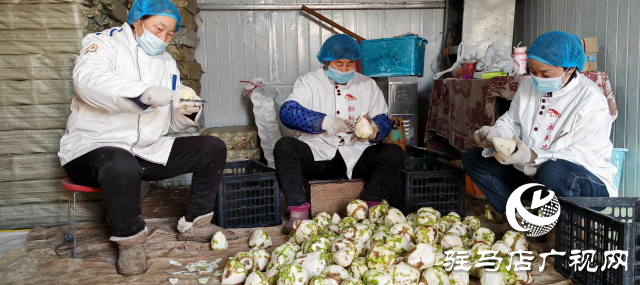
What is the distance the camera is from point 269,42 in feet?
17.2

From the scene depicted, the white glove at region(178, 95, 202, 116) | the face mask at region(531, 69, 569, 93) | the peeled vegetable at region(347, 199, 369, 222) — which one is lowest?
the peeled vegetable at region(347, 199, 369, 222)

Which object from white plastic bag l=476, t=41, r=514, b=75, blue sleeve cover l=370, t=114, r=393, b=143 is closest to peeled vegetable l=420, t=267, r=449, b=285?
blue sleeve cover l=370, t=114, r=393, b=143

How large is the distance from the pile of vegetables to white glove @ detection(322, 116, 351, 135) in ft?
2.21

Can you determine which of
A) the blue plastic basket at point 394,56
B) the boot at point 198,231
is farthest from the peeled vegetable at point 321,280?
the blue plastic basket at point 394,56

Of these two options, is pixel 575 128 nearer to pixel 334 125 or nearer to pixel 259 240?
pixel 334 125

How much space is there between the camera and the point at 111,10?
3.05 metres

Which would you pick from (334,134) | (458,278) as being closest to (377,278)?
(458,278)

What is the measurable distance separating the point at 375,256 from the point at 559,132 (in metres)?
1.16

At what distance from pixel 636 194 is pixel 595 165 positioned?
0.76 meters

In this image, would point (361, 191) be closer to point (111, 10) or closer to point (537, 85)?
point (537, 85)

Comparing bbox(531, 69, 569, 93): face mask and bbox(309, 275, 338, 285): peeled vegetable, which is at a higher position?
bbox(531, 69, 569, 93): face mask

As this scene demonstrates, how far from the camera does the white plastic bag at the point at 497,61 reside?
11.2ft

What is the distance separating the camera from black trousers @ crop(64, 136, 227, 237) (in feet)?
6.82

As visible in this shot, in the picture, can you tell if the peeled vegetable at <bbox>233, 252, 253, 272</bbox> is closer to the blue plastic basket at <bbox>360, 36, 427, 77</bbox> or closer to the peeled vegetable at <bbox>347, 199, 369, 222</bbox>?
the peeled vegetable at <bbox>347, 199, 369, 222</bbox>
